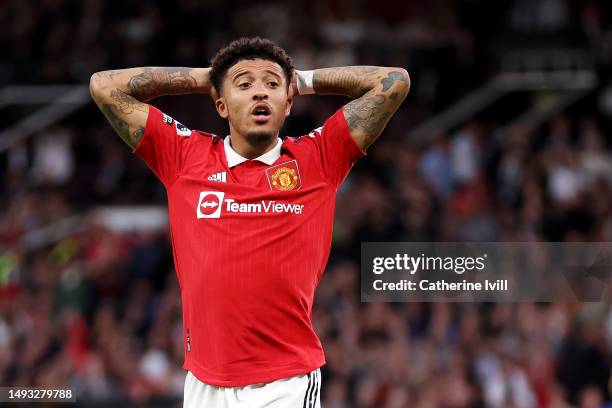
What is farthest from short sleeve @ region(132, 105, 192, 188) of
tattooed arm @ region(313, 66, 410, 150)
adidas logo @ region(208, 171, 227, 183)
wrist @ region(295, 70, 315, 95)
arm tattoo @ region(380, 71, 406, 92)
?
arm tattoo @ region(380, 71, 406, 92)

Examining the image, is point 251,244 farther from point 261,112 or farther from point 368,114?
point 368,114

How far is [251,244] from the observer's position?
450 centimetres

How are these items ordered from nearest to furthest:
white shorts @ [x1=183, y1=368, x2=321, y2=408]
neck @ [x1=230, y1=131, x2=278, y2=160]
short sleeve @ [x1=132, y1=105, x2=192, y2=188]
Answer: white shorts @ [x1=183, y1=368, x2=321, y2=408], neck @ [x1=230, y1=131, x2=278, y2=160], short sleeve @ [x1=132, y1=105, x2=192, y2=188]

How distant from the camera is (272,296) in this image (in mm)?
4480

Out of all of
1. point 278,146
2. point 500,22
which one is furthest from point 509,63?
point 278,146

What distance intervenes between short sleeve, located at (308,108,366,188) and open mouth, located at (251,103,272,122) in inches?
11.2

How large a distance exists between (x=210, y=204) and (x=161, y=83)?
701 millimetres

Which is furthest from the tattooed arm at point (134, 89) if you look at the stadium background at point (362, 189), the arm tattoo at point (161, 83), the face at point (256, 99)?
the stadium background at point (362, 189)

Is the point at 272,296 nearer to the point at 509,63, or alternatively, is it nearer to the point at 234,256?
the point at 234,256

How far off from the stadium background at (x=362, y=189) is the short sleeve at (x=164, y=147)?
5.09 meters

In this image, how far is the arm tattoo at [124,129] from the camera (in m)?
4.80

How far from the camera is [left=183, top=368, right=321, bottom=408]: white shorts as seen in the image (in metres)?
4.44

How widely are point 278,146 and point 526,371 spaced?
602cm

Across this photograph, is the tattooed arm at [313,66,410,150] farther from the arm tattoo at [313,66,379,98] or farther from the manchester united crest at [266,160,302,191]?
the manchester united crest at [266,160,302,191]
